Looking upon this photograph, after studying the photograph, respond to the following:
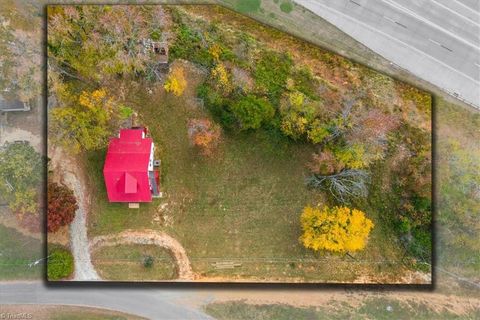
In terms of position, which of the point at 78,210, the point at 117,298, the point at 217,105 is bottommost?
the point at 117,298

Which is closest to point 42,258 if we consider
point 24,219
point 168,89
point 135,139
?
point 24,219

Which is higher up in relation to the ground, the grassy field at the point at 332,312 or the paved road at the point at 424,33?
the paved road at the point at 424,33

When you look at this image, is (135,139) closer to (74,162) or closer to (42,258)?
(74,162)

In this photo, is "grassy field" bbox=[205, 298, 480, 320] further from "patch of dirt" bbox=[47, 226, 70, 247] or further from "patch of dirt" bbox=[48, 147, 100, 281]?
"patch of dirt" bbox=[47, 226, 70, 247]

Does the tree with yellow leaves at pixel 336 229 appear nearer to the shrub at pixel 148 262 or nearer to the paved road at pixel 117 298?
the paved road at pixel 117 298

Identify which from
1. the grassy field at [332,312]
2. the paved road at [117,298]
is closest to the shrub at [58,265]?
the paved road at [117,298]

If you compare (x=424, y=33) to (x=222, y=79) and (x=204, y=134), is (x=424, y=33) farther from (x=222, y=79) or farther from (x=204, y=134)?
(x=204, y=134)

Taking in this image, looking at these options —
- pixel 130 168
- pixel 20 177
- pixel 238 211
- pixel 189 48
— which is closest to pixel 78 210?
pixel 20 177
